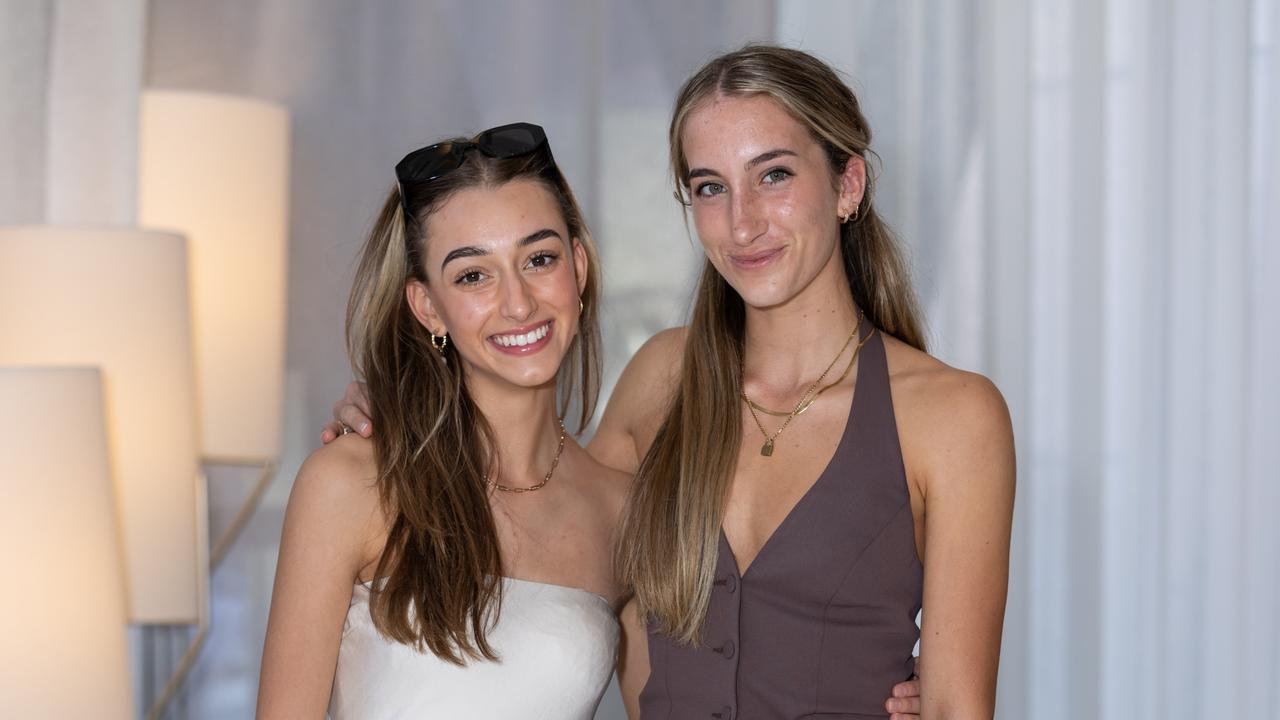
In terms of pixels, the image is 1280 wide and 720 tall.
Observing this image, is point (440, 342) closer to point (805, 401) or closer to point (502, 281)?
point (502, 281)

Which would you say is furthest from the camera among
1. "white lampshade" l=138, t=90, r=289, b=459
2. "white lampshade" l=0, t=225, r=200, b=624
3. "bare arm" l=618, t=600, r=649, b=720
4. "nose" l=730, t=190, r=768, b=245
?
"white lampshade" l=138, t=90, r=289, b=459

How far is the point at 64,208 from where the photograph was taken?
2898mm

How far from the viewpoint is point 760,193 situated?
175 cm

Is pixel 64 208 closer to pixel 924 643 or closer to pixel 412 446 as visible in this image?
pixel 412 446

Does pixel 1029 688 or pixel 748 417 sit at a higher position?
pixel 748 417

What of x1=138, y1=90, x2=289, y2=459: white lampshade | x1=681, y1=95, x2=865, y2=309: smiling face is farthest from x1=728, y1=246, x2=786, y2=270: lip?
x1=138, y1=90, x2=289, y2=459: white lampshade

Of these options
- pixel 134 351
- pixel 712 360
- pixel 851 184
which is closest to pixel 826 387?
pixel 712 360

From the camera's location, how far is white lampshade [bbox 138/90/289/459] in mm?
2670

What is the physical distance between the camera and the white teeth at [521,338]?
1.77 meters

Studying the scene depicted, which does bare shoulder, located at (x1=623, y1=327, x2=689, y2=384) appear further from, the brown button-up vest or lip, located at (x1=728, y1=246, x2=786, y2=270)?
the brown button-up vest

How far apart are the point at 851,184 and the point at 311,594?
0.90 m

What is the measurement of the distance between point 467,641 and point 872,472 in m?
0.57

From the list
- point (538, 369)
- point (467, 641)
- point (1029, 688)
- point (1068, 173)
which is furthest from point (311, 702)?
point (1068, 173)

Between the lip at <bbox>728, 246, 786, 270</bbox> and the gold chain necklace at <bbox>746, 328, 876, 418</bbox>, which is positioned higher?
the lip at <bbox>728, 246, 786, 270</bbox>
